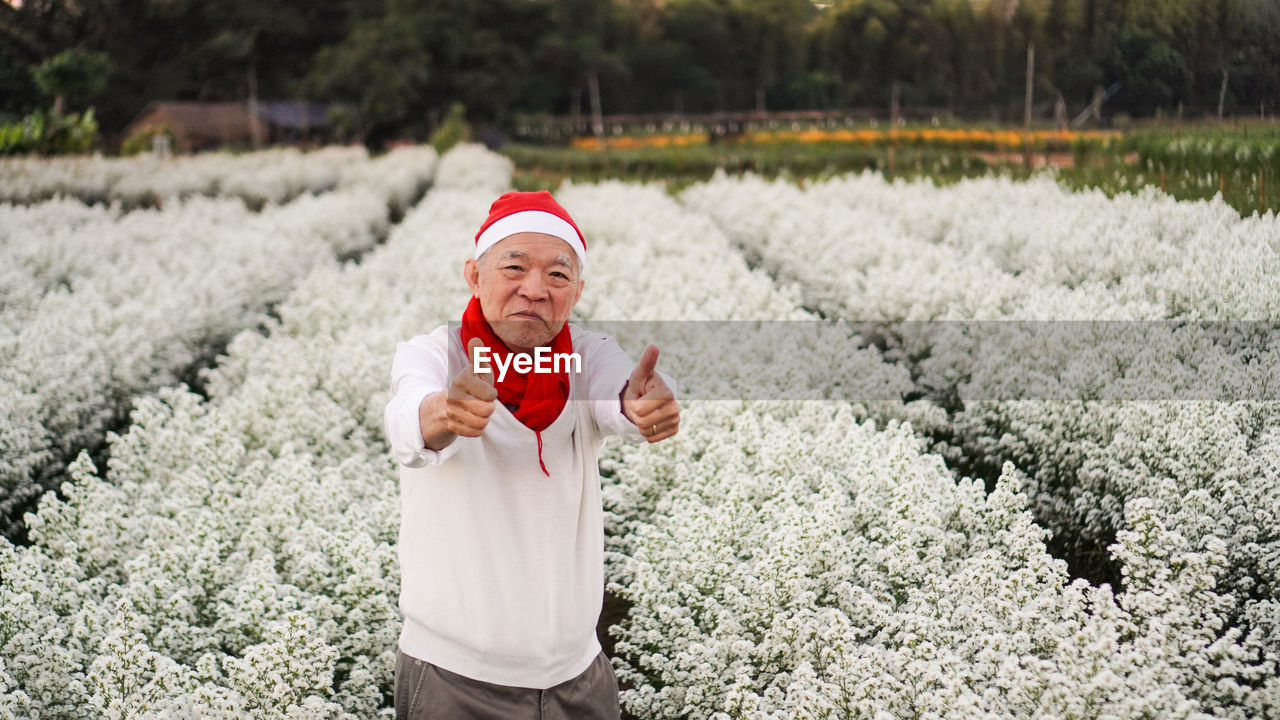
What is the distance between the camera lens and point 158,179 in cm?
1933

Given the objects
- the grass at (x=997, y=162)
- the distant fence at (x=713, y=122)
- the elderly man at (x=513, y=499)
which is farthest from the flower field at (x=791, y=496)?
the distant fence at (x=713, y=122)

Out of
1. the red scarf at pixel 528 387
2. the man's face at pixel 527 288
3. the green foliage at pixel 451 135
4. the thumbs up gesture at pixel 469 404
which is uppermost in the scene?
the man's face at pixel 527 288

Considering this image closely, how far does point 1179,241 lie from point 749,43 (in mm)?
11186

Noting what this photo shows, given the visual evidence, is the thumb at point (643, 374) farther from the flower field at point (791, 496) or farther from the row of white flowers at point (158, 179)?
the row of white flowers at point (158, 179)

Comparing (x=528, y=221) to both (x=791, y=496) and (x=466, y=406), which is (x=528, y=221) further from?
(x=791, y=496)

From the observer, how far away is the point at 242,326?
8547 mm

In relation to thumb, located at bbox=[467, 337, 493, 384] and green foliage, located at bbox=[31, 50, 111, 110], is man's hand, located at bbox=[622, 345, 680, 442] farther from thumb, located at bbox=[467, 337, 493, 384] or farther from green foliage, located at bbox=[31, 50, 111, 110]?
green foliage, located at bbox=[31, 50, 111, 110]

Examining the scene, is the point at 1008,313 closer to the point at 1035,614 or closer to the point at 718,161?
the point at 1035,614

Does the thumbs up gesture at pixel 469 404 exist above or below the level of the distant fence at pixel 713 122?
above

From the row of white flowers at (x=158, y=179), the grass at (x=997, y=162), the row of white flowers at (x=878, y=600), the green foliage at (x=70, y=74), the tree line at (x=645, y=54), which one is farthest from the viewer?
the green foliage at (x=70, y=74)

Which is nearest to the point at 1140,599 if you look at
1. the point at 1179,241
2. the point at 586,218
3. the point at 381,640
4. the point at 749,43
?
the point at 381,640

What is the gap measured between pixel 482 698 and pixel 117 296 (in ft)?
25.4

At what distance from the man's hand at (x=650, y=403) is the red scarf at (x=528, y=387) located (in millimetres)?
183

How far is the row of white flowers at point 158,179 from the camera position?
1720cm
